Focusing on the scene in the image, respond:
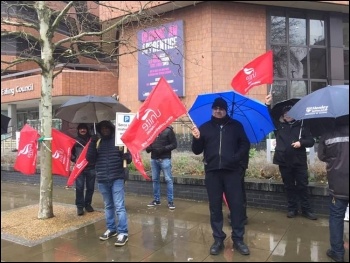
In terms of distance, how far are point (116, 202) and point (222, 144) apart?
176cm

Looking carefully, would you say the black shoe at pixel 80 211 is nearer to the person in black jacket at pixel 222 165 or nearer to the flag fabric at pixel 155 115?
the flag fabric at pixel 155 115

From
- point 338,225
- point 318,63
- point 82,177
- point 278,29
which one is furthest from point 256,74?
point 318,63

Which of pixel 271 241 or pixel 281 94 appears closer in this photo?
pixel 271 241

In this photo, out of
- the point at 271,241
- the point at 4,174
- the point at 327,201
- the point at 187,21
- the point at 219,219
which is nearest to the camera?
the point at 219,219

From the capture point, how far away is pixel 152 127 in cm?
495

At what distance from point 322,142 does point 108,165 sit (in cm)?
288

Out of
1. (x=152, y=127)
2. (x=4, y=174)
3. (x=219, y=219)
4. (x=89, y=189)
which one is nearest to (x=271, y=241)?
(x=219, y=219)

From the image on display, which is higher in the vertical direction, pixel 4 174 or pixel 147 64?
pixel 147 64

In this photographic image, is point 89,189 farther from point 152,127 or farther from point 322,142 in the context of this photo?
point 322,142

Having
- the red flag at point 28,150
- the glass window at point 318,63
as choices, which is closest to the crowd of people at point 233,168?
the red flag at point 28,150

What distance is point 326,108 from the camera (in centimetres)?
437

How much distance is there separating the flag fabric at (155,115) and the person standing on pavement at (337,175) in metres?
1.86

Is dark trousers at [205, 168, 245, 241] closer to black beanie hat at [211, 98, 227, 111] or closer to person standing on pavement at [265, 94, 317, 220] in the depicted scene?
black beanie hat at [211, 98, 227, 111]

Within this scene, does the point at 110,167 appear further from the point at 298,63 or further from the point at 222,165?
the point at 298,63
